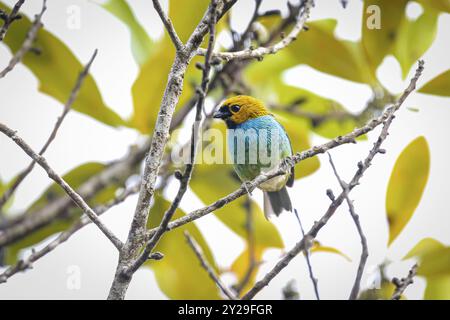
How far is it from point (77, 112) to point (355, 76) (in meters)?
1.45

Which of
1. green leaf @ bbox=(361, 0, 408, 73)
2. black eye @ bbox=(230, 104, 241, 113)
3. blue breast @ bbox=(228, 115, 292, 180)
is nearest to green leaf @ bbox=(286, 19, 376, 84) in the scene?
green leaf @ bbox=(361, 0, 408, 73)

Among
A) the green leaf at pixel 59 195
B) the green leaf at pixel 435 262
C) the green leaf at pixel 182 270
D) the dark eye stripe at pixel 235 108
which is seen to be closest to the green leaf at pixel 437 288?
the green leaf at pixel 435 262

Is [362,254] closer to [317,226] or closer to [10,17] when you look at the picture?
[317,226]

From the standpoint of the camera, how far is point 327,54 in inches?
119

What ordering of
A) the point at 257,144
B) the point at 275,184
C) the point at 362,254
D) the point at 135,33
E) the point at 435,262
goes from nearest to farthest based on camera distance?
the point at 362,254
the point at 435,262
the point at 135,33
the point at 257,144
the point at 275,184

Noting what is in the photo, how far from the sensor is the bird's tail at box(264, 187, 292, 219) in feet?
14.6

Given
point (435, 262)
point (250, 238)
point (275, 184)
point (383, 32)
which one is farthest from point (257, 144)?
point (435, 262)

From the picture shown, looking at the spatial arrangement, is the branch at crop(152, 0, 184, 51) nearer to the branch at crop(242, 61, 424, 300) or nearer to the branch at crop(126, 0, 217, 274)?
the branch at crop(126, 0, 217, 274)

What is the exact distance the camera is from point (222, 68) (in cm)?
307

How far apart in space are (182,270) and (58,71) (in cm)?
122
